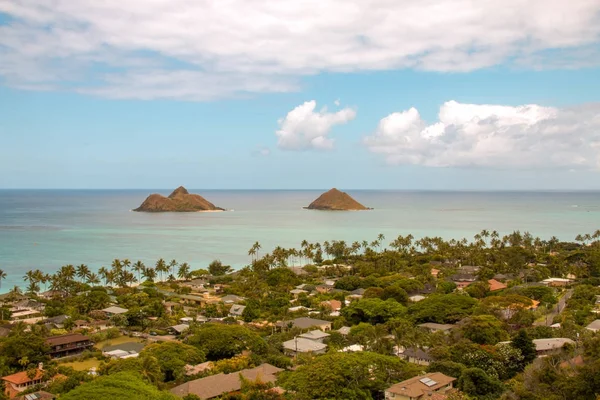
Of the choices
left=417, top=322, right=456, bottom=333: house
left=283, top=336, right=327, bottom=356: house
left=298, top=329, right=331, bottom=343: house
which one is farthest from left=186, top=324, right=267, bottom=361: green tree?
left=417, top=322, right=456, bottom=333: house

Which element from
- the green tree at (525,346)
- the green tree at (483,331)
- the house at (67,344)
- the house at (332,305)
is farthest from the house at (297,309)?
the green tree at (525,346)

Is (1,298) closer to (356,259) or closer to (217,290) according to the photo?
(217,290)

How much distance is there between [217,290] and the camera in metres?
51.4

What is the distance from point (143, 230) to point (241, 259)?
42054 mm

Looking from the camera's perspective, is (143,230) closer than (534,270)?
No

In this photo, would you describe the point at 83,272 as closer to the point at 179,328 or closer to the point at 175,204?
the point at 179,328

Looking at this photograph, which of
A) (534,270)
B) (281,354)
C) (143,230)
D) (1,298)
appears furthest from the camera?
(143,230)

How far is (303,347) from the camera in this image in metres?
30.6

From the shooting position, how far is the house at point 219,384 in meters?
23.2

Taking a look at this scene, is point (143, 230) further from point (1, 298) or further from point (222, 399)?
point (222, 399)

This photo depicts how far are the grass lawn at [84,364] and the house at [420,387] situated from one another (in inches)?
651

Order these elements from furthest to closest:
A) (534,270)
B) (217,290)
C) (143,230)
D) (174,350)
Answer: (143,230), (534,270), (217,290), (174,350)

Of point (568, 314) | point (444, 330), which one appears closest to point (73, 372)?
point (444, 330)

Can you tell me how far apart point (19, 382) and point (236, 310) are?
721 inches
